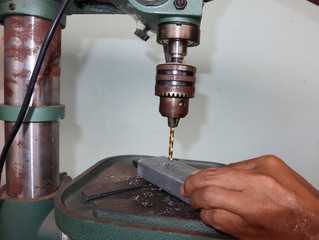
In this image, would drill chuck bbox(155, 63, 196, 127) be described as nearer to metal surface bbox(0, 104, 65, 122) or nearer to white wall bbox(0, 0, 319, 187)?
metal surface bbox(0, 104, 65, 122)

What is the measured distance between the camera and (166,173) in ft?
1.83

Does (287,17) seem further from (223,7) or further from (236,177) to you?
(236,177)

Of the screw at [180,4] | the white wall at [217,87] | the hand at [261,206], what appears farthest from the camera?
the white wall at [217,87]

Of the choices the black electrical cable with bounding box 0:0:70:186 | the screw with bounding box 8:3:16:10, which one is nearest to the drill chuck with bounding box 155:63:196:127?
the black electrical cable with bounding box 0:0:70:186

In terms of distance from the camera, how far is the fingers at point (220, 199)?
0.39 meters

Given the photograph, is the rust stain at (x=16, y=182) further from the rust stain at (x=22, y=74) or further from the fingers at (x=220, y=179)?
the fingers at (x=220, y=179)

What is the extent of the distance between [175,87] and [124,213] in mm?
243

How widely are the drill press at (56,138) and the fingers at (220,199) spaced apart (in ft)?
0.14

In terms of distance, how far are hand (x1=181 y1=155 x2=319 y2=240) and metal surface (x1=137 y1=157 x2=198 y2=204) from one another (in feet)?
0.34

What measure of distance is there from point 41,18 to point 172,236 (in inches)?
20.3

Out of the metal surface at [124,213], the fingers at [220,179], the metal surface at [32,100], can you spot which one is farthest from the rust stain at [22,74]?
the fingers at [220,179]

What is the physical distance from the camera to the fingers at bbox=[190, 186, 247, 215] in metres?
0.39

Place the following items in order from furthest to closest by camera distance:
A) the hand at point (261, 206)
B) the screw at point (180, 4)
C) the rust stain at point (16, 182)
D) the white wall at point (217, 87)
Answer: the white wall at point (217, 87) < the rust stain at point (16, 182) < the screw at point (180, 4) < the hand at point (261, 206)

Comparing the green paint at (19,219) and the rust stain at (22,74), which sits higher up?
the rust stain at (22,74)
